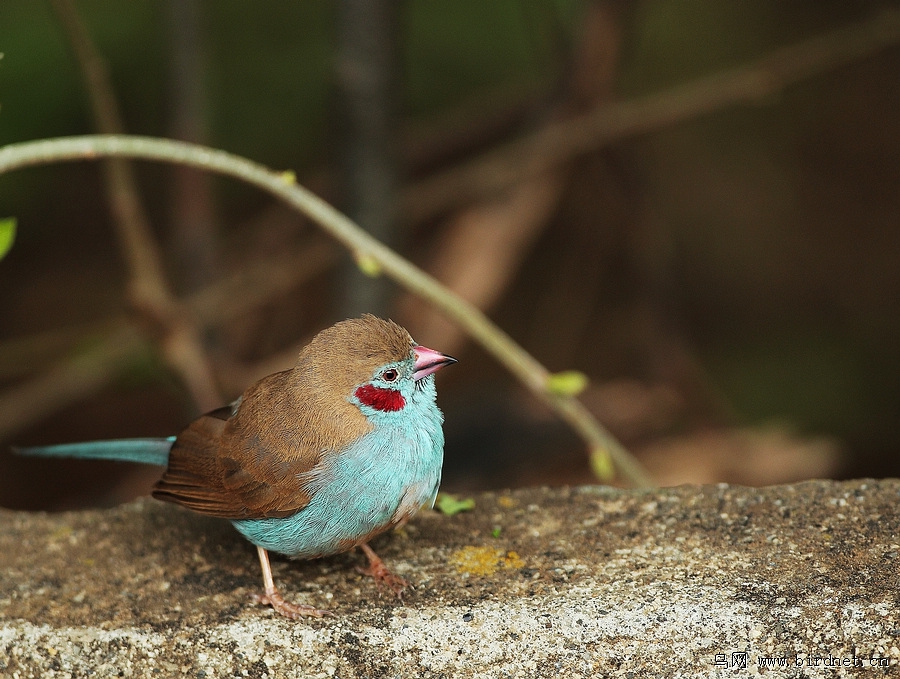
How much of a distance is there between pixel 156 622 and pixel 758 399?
4.77 metres

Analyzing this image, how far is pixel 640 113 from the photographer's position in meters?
5.38

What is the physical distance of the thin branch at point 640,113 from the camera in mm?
5195

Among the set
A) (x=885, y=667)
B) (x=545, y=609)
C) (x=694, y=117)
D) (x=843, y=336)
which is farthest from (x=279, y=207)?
(x=885, y=667)

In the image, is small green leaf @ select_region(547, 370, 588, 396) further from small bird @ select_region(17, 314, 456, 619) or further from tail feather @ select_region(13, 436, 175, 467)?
tail feather @ select_region(13, 436, 175, 467)

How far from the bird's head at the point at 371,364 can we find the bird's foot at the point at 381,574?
393 mm

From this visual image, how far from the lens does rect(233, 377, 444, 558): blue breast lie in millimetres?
2730

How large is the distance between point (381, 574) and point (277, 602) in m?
0.30

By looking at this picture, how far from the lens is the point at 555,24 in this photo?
578 cm

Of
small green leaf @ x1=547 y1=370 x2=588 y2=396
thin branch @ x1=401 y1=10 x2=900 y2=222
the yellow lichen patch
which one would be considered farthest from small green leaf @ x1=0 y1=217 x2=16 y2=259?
thin branch @ x1=401 y1=10 x2=900 y2=222

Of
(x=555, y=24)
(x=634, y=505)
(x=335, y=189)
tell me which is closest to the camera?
(x=634, y=505)

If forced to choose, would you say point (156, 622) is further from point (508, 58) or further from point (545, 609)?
point (508, 58)

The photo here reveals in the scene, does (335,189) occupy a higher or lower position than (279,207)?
lower

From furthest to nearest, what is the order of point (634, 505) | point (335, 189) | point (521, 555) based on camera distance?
point (335, 189), point (634, 505), point (521, 555)

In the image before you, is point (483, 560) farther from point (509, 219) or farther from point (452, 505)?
point (509, 219)
